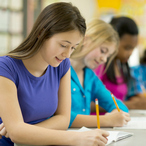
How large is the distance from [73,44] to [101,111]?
872mm

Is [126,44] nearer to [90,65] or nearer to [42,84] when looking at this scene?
[90,65]

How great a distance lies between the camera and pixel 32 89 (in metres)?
1.05

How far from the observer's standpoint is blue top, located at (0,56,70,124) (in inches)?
39.2

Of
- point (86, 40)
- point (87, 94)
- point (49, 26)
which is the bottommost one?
point (87, 94)

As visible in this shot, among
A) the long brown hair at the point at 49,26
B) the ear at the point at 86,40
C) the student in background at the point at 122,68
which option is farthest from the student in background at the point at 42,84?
the student in background at the point at 122,68

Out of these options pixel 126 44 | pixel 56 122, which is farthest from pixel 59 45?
pixel 126 44

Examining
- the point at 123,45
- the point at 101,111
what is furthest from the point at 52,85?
the point at 123,45

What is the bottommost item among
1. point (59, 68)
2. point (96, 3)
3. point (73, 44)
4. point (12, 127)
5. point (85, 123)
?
point (85, 123)

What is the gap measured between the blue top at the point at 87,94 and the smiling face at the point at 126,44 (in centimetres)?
55

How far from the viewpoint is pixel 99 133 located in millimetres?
883

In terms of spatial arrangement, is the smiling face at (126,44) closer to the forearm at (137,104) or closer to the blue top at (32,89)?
the forearm at (137,104)

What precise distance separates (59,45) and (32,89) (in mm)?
213

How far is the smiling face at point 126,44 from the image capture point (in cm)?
205

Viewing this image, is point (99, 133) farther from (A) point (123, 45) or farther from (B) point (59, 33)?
(A) point (123, 45)
